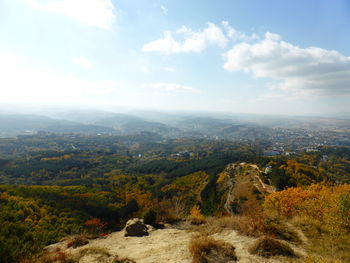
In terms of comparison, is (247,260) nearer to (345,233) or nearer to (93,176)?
(345,233)

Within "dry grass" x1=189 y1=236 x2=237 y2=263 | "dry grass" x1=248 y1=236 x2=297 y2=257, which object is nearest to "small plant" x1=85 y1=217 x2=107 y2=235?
"dry grass" x1=189 y1=236 x2=237 y2=263

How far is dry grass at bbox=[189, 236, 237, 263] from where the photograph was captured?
26.8 feet

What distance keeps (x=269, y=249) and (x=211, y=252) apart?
2.92 metres

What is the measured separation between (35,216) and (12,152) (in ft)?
485

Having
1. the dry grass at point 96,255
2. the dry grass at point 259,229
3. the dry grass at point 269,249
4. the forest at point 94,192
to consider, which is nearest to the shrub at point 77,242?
the forest at point 94,192

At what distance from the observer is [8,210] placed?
35125mm

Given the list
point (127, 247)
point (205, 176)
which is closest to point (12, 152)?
point (205, 176)

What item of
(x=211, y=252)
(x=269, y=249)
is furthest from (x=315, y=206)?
(x=211, y=252)

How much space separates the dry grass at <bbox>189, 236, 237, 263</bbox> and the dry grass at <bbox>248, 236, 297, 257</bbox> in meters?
1.17

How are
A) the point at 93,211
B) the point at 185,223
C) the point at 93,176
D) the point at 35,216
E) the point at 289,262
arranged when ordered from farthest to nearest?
1. the point at 93,176
2. the point at 93,211
3. the point at 35,216
4. the point at 185,223
5. the point at 289,262

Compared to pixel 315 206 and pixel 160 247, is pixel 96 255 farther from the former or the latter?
pixel 315 206

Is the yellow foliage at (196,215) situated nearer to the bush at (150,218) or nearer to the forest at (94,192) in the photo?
the forest at (94,192)

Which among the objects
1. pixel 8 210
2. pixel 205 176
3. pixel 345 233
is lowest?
pixel 205 176

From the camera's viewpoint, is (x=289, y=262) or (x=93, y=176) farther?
(x=93, y=176)
